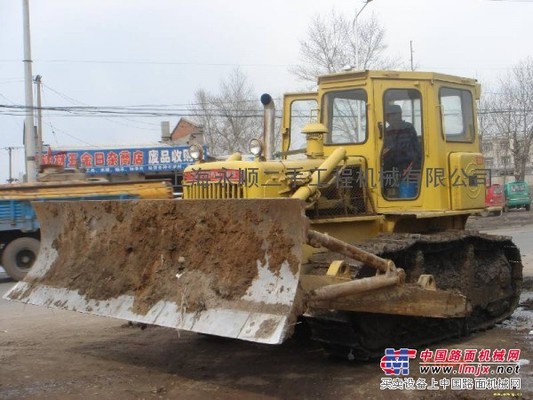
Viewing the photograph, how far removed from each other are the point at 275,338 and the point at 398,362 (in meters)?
1.78

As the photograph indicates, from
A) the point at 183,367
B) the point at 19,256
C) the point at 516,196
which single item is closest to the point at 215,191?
the point at 183,367

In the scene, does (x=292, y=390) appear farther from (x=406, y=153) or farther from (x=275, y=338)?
(x=406, y=153)

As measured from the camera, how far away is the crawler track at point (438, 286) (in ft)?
19.4

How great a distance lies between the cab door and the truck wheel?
870cm

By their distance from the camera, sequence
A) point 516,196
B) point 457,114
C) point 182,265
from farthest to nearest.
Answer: point 516,196, point 457,114, point 182,265

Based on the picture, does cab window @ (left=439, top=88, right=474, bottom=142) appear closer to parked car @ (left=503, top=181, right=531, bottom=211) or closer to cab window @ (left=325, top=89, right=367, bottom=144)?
cab window @ (left=325, top=89, right=367, bottom=144)

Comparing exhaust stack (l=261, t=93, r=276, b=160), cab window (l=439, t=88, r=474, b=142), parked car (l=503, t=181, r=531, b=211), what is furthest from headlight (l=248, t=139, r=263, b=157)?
parked car (l=503, t=181, r=531, b=211)

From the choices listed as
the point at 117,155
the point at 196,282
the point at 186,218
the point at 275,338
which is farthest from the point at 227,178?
the point at 117,155

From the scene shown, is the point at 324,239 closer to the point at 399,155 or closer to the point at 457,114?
the point at 399,155

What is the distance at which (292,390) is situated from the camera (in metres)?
5.35

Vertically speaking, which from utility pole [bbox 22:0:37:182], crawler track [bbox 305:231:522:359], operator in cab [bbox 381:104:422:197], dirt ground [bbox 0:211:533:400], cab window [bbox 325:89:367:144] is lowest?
dirt ground [bbox 0:211:533:400]

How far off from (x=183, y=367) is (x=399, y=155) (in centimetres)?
320

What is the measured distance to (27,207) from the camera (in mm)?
13422

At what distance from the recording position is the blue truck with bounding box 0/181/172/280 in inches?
524
